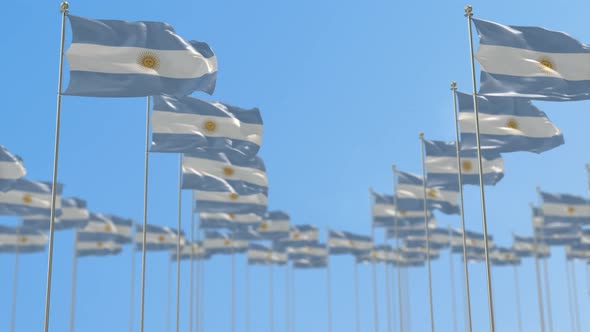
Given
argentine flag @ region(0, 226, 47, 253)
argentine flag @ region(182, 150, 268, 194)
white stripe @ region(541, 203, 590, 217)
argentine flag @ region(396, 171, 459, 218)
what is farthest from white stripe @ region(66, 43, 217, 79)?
argentine flag @ region(0, 226, 47, 253)

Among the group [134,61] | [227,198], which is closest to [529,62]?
[134,61]

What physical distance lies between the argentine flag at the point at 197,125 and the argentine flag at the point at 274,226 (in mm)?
22846

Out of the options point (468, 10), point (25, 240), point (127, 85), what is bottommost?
point (127, 85)

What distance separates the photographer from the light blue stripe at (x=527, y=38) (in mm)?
20078

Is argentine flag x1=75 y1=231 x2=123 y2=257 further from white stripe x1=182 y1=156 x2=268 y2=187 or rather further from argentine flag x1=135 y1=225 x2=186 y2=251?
white stripe x1=182 y1=156 x2=268 y2=187

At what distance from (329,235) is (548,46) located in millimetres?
35605

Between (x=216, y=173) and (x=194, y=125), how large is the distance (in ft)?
13.2

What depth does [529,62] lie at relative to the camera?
800 inches

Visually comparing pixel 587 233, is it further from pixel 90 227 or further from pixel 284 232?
pixel 90 227

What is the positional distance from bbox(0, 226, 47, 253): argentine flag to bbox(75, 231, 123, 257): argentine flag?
219 centimetres

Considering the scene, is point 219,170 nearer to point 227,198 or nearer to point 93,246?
point 227,198

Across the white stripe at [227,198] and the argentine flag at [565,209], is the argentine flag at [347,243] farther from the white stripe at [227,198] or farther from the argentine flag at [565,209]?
the white stripe at [227,198]

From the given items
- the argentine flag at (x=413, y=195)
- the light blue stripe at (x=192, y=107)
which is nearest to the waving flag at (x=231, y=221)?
the argentine flag at (x=413, y=195)

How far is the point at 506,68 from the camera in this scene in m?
20.1
